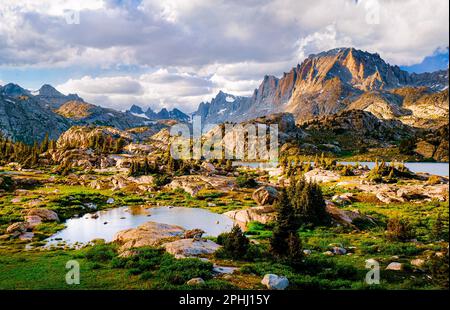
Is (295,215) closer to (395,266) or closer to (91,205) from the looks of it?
(395,266)

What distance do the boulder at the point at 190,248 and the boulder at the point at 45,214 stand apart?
3019cm

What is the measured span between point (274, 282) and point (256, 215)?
1248 inches

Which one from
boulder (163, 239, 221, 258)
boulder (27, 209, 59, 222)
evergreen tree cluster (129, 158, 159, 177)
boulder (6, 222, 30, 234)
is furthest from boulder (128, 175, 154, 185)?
boulder (163, 239, 221, 258)

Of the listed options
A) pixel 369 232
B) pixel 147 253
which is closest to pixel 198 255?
pixel 147 253

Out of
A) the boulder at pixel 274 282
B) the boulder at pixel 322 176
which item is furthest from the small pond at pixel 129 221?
the boulder at pixel 322 176

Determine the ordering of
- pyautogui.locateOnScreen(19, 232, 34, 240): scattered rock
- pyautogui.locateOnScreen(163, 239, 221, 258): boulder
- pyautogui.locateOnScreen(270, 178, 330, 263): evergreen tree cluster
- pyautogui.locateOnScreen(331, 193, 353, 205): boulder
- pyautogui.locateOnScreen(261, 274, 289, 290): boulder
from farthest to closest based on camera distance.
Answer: pyautogui.locateOnScreen(331, 193, 353, 205): boulder
pyautogui.locateOnScreen(19, 232, 34, 240): scattered rock
pyautogui.locateOnScreen(163, 239, 221, 258): boulder
pyautogui.locateOnScreen(270, 178, 330, 263): evergreen tree cluster
pyautogui.locateOnScreen(261, 274, 289, 290): boulder

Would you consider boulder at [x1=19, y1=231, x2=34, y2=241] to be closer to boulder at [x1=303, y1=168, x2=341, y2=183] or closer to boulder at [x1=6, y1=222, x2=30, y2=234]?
boulder at [x1=6, y1=222, x2=30, y2=234]

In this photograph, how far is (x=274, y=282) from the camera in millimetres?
22656

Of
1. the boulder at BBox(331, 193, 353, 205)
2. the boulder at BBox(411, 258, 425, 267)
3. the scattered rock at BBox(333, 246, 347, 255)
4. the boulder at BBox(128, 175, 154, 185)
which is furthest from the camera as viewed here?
the boulder at BBox(128, 175, 154, 185)

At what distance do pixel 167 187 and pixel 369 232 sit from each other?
59.4m

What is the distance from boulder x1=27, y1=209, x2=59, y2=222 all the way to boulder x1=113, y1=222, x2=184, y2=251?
63.1 ft

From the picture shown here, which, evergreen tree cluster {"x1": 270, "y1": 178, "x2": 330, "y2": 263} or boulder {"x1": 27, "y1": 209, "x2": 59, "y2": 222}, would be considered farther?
boulder {"x1": 27, "y1": 209, "x2": 59, "y2": 222}

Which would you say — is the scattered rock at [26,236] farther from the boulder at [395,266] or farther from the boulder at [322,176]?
the boulder at [322,176]

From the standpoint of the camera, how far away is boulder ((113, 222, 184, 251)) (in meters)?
36.7
